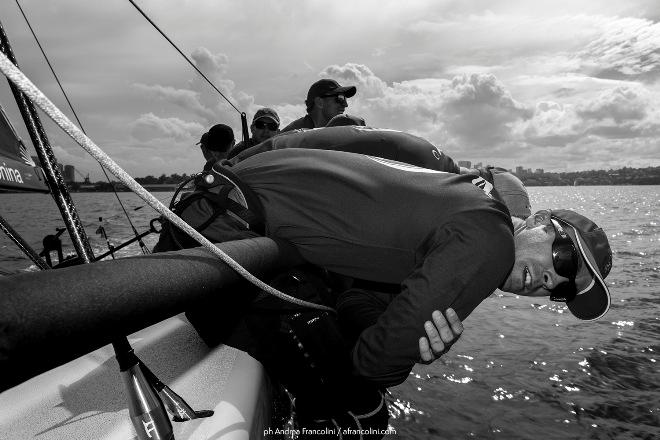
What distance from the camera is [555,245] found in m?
2.66

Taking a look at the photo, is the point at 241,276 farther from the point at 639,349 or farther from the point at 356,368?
the point at 639,349

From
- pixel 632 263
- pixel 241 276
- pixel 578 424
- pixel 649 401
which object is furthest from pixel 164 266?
pixel 632 263

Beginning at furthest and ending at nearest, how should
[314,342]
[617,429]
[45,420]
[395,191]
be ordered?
[617,429] < [314,342] < [395,191] < [45,420]

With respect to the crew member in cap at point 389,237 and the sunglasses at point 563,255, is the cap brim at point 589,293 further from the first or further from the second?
the crew member in cap at point 389,237

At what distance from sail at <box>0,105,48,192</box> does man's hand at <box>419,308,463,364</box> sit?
3.71 m

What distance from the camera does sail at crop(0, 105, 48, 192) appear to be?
3877 mm

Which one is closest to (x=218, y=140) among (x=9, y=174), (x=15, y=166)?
(x=15, y=166)

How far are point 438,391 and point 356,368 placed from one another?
118 inches

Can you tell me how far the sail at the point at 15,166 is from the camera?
153 inches

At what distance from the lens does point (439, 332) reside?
1943 mm

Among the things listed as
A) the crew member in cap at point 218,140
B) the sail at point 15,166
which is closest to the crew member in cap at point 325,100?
the crew member in cap at point 218,140

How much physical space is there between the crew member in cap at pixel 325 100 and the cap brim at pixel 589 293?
355 cm

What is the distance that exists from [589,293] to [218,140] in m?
5.80

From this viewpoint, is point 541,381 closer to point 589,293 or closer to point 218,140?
point 589,293
